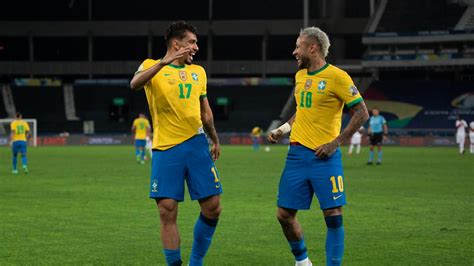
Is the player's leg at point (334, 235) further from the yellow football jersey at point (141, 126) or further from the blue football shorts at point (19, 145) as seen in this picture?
the yellow football jersey at point (141, 126)

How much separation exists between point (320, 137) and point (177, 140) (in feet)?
4.78

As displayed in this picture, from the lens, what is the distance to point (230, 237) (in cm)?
1160

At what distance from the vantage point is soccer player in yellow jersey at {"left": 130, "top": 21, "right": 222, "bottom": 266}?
788cm

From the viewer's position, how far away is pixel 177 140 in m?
7.94

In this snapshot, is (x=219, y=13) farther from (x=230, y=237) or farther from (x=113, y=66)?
(x=230, y=237)

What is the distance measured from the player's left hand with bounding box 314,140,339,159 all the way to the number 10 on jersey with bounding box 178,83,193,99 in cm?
141

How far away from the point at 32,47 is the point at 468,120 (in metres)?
40.5

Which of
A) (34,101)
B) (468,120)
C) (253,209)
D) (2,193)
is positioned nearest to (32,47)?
(34,101)

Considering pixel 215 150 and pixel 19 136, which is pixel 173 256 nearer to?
pixel 215 150

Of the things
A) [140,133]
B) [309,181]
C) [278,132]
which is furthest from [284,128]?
[140,133]

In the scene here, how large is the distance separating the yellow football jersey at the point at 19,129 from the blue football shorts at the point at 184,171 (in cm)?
2061

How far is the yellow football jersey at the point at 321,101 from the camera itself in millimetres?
8133

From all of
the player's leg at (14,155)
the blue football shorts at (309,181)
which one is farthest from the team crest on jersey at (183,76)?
the player's leg at (14,155)

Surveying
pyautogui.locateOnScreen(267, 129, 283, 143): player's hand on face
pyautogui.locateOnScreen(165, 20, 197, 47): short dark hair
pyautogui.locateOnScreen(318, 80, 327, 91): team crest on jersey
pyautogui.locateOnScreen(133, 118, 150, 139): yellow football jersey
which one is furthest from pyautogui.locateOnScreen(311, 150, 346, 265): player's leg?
pyautogui.locateOnScreen(133, 118, 150, 139): yellow football jersey
